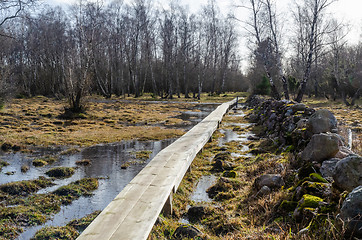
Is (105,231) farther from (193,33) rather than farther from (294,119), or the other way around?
(193,33)

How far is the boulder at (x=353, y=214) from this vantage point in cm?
218

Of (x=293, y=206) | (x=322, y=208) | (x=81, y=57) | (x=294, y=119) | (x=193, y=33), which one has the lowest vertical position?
(x=293, y=206)

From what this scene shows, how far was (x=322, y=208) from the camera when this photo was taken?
115 inches

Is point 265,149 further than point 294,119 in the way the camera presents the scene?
→ Yes

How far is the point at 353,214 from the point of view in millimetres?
2285

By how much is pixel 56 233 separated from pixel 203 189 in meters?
2.64

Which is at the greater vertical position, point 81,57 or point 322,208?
point 81,57

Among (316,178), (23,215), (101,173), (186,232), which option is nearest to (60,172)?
(101,173)

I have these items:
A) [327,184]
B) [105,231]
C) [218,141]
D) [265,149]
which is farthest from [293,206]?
[218,141]

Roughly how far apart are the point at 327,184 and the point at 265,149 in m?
4.30

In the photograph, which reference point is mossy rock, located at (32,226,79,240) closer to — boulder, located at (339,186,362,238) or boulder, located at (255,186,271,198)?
boulder, located at (255,186,271,198)

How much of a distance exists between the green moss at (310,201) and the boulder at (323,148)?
100 centimetres

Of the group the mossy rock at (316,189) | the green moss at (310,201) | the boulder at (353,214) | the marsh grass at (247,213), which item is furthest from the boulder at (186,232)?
the boulder at (353,214)

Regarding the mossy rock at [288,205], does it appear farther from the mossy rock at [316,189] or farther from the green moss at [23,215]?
the green moss at [23,215]
